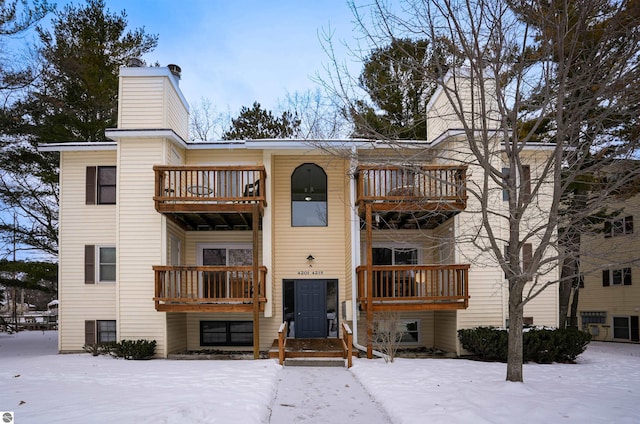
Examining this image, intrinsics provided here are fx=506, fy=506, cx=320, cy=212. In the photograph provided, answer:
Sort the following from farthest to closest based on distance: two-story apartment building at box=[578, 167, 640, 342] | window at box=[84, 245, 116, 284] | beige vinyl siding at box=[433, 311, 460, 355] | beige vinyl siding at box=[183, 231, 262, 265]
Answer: two-story apartment building at box=[578, 167, 640, 342], beige vinyl siding at box=[183, 231, 262, 265], window at box=[84, 245, 116, 284], beige vinyl siding at box=[433, 311, 460, 355]

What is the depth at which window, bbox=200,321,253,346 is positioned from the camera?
52.7 ft

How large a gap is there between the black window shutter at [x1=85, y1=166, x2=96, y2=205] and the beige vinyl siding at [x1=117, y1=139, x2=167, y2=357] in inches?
64.9

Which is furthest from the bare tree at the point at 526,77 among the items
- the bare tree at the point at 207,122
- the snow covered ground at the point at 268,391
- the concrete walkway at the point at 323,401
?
the bare tree at the point at 207,122

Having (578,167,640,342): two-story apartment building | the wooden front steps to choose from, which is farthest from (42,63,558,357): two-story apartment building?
(578,167,640,342): two-story apartment building

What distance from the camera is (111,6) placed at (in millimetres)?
22016

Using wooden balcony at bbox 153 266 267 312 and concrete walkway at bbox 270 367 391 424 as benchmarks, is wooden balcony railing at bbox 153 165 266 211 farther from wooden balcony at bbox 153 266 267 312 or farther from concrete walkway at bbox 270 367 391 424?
concrete walkway at bbox 270 367 391 424

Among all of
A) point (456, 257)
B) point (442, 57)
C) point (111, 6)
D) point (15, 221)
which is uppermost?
point (111, 6)

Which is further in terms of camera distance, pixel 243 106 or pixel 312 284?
pixel 243 106

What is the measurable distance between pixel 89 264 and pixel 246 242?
480 centimetres

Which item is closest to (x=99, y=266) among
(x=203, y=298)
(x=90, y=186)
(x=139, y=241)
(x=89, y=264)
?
(x=89, y=264)

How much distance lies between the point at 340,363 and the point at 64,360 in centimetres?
724

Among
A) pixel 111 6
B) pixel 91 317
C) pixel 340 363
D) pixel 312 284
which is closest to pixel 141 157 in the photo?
pixel 91 317

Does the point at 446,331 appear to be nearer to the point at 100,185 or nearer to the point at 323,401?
the point at 323,401

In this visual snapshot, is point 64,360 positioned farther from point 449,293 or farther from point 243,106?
point 243,106
